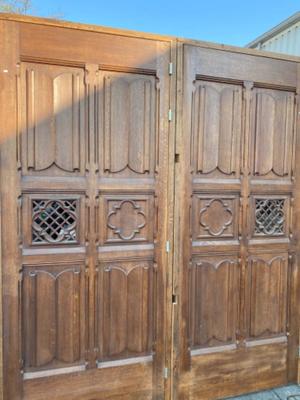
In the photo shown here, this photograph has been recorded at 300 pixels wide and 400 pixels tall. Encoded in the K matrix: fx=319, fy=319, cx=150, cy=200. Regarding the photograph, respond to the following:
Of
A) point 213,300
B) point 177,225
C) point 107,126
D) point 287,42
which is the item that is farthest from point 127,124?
point 287,42

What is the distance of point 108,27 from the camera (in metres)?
1.61

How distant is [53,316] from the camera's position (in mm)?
1629

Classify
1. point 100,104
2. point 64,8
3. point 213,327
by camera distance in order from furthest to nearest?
point 64,8 < point 213,327 < point 100,104

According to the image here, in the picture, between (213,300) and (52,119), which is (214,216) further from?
(52,119)

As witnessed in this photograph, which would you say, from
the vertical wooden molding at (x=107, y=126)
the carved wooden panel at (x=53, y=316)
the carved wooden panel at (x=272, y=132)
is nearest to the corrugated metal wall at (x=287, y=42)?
the carved wooden panel at (x=272, y=132)

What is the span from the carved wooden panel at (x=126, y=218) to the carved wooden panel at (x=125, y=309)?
14cm

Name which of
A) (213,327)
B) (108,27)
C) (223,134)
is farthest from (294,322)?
(108,27)

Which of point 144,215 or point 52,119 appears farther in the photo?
point 144,215

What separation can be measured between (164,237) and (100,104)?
2.58 ft

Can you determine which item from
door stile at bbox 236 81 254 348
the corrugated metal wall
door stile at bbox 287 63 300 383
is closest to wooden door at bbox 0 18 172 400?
door stile at bbox 236 81 254 348

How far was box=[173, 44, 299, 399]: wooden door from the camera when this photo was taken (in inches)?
70.5

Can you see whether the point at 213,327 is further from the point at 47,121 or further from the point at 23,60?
the point at 23,60

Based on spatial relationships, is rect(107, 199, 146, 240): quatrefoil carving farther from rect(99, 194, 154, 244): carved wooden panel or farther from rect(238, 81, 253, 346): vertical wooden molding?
rect(238, 81, 253, 346): vertical wooden molding

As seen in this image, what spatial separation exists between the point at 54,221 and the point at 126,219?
371mm
